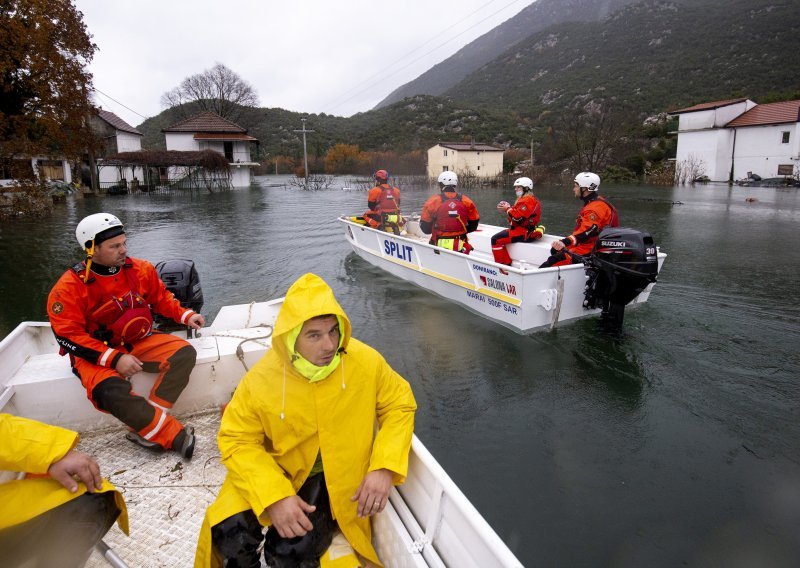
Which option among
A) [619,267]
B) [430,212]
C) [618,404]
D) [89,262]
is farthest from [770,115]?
[89,262]

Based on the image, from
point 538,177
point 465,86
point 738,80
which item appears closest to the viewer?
point 538,177

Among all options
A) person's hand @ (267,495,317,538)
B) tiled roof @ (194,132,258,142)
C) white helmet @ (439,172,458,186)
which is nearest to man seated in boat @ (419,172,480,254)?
white helmet @ (439,172,458,186)

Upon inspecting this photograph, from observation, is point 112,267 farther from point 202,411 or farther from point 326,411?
point 326,411

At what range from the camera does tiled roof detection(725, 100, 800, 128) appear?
34.7m

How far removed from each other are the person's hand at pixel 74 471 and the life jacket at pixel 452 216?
6651 millimetres

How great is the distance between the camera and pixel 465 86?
11219cm

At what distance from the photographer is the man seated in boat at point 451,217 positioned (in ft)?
26.3

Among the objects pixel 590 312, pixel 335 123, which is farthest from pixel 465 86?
pixel 590 312

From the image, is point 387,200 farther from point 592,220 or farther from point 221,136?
point 221,136

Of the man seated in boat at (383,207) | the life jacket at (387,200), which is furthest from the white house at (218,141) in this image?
the life jacket at (387,200)

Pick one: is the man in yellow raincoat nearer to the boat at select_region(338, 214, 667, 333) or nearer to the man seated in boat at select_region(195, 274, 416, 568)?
the man seated in boat at select_region(195, 274, 416, 568)

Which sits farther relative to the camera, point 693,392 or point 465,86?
point 465,86

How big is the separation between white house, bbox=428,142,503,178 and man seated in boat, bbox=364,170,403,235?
34.7 m

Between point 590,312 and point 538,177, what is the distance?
35278 mm
